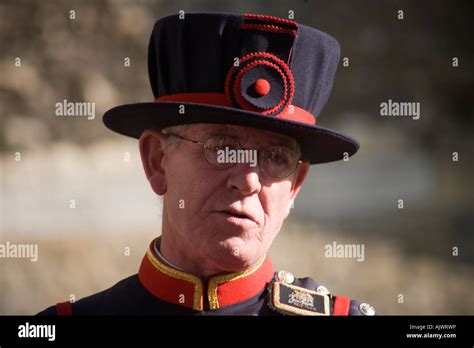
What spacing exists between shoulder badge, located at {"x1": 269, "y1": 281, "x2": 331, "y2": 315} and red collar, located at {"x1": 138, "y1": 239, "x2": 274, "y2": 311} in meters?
0.06

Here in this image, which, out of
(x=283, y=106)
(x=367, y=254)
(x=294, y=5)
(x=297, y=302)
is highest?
(x=294, y=5)

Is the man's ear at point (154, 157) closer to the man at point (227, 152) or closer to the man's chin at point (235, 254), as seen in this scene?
the man at point (227, 152)

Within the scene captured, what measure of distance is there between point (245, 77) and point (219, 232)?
562 mm

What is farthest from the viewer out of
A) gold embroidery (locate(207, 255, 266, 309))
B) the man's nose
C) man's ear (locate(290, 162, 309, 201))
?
man's ear (locate(290, 162, 309, 201))

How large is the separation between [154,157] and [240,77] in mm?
468

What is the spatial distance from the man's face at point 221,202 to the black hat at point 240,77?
0.24 feet

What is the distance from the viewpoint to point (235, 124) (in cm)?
314

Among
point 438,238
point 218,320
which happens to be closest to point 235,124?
point 218,320

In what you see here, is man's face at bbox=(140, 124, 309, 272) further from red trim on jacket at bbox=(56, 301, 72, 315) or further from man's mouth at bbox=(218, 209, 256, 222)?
red trim on jacket at bbox=(56, 301, 72, 315)

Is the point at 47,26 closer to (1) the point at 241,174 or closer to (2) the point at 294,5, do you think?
(2) the point at 294,5

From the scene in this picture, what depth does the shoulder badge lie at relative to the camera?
332 centimetres

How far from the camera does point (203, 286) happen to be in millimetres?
3268

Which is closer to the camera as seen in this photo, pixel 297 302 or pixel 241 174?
pixel 241 174

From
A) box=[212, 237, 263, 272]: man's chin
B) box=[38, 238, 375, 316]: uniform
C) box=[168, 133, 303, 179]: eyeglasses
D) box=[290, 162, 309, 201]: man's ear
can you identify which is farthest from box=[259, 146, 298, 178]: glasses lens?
box=[38, 238, 375, 316]: uniform
